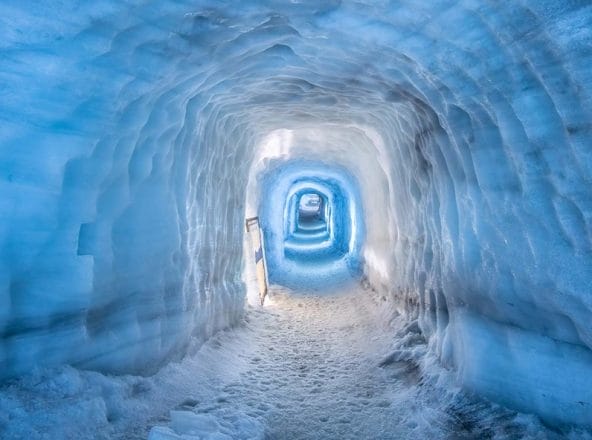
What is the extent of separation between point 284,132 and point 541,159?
20.7ft

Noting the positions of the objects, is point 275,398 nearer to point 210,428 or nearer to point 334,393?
point 334,393

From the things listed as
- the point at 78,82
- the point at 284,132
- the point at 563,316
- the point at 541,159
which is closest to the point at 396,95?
the point at 541,159

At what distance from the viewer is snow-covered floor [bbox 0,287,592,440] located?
127 inches

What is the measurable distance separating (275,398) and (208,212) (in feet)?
8.92

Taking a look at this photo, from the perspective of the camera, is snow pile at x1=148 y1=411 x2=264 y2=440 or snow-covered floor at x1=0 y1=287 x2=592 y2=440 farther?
snow pile at x1=148 y1=411 x2=264 y2=440

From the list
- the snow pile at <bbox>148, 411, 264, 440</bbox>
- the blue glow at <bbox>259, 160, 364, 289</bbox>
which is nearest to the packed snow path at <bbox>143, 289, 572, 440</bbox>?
the snow pile at <bbox>148, 411, 264, 440</bbox>

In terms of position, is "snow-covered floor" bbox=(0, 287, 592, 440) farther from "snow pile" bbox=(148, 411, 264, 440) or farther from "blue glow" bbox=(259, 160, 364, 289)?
"blue glow" bbox=(259, 160, 364, 289)

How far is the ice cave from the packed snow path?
3 centimetres

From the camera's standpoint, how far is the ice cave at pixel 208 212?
9.22 ft

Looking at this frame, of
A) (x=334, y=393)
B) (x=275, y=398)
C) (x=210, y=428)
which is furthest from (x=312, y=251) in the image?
(x=210, y=428)

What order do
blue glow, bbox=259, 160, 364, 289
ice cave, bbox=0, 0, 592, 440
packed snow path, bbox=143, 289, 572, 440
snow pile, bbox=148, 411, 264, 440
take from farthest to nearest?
blue glow, bbox=259, 160, 364, 289 < packed snow path, bbox=143, 289, 572, 440 < snow pile, bbox=148, 411, 264, 440 < ice cave, bbox=0, 0, 592, 440

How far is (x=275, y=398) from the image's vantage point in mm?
4742

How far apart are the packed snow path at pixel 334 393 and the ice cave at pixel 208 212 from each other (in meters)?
0.03

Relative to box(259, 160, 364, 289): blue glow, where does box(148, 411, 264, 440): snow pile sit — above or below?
below
